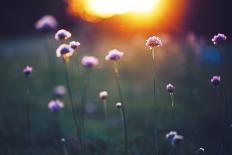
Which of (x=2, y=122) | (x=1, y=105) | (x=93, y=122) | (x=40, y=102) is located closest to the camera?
(x=2, y=122)

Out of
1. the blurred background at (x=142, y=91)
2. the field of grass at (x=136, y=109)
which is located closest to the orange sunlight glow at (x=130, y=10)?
the blurred background at (x=142, y=91)

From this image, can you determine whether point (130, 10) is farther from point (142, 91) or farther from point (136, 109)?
point (142, 91)

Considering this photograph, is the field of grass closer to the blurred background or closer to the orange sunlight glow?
the blurred background

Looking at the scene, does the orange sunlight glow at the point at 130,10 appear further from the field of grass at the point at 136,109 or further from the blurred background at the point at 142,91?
the field of grass at the point at 136,109

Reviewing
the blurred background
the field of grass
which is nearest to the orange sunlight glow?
the blurred background

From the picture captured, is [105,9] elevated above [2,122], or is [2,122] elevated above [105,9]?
[105,9]

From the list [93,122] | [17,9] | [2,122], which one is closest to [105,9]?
[93,122]

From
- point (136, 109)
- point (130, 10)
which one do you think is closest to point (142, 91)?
point (136, 109)

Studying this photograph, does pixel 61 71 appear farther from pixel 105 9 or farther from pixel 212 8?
pixel 105 9
